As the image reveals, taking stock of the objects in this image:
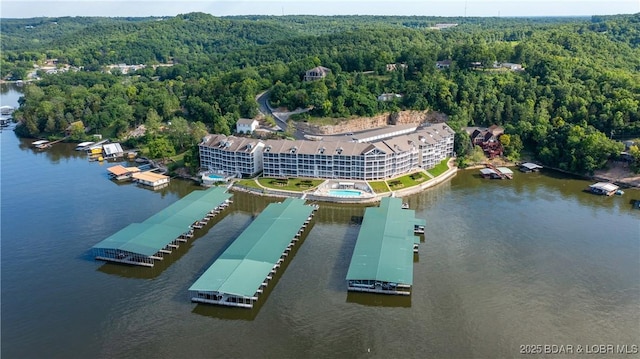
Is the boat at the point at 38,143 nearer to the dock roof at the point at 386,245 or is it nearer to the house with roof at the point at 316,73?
the house with roof at the point at 316,73

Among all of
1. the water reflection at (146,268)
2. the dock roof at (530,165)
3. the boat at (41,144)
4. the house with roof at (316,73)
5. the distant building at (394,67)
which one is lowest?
the water reflection at (146,268)

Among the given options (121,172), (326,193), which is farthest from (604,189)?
(121,172)

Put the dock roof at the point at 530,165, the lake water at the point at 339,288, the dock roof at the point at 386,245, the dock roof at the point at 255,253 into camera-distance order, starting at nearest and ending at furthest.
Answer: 1. the lake water at the point at 339,288
2. the dock roof at the point at 255,253
3. the dock roof at the point at 386,245
4. the dock roof at the point at 530,165

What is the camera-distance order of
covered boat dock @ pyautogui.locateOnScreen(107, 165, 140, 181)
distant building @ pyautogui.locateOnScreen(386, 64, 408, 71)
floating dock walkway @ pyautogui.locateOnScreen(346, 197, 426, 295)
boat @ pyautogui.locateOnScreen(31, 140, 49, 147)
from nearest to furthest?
floating dock walkway @ pyautogui.locateOnScreen(346, 197, 426, 295) < covered boat dock @ pyautogui.locateOnScreen(107, 165, 140, 181) < boat @ pyautogui.locateOnScreen(31, 140, 49, 147) < distant building @ pyautogui.locateOnScreen(386, 64, 408, 71)

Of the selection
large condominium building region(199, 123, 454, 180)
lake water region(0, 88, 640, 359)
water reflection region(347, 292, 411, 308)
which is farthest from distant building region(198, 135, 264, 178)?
water reflection region(347, 292, 411, 308)

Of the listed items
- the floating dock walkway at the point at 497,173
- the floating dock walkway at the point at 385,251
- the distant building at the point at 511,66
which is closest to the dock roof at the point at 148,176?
the floating dock walkway at the point at 385,251

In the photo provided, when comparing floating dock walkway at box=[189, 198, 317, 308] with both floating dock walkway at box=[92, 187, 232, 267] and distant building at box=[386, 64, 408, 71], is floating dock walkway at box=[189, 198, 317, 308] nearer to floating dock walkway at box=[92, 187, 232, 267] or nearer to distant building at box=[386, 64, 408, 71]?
floating dock walkway at box=[92, 187, 232, 267]
